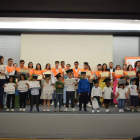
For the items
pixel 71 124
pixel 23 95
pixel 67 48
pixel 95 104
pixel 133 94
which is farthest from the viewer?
pixel 67 48

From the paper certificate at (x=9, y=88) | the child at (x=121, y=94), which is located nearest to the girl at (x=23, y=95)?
the paper certificate at (x=9, y=88)

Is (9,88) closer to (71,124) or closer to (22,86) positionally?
(22,86)

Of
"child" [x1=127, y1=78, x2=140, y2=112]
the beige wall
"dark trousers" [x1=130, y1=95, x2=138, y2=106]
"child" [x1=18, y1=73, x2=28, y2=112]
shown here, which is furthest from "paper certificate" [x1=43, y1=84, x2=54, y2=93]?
the beige wall

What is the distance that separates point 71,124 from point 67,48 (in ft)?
18.2

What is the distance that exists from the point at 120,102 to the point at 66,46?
504 cm

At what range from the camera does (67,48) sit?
1091cm

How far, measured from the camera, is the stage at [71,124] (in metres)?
6.12

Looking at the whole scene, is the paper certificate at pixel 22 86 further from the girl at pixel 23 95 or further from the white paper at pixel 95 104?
the white paper at pixel 95 104

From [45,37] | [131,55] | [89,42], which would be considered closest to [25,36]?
[45,37]

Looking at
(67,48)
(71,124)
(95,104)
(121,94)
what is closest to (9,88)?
(71,124)

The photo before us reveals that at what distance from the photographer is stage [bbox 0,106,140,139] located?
6121mm

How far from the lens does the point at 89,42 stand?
36.0ft

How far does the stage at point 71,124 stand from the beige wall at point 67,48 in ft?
15.9
